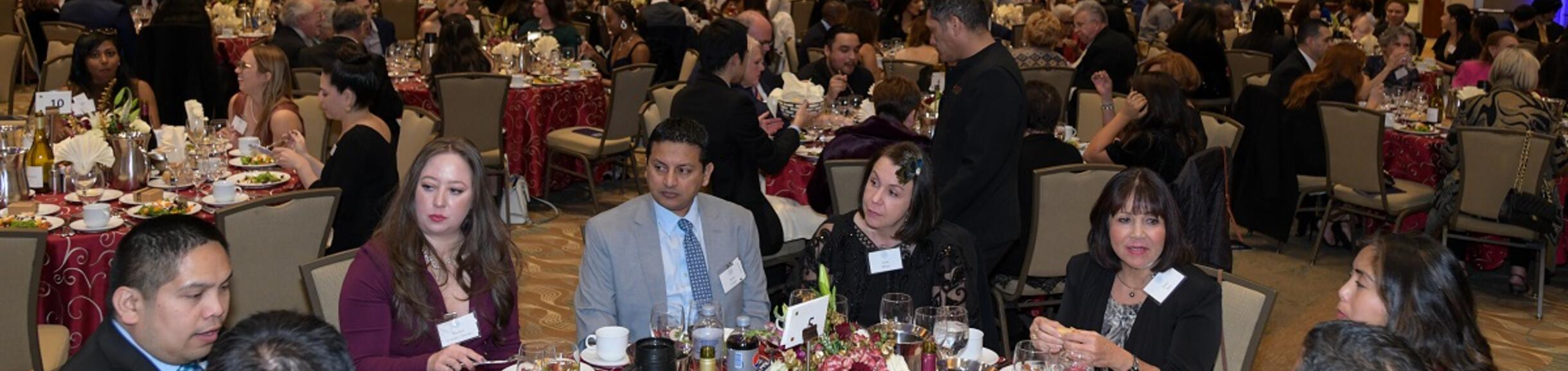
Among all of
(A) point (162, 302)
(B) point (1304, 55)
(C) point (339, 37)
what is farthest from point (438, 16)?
(A) point (162, 302)

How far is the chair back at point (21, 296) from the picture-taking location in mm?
3945

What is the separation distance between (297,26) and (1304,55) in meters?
5.70

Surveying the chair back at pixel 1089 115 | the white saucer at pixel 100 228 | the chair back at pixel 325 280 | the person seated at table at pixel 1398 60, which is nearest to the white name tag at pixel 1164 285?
the chair back at pixel 325 280

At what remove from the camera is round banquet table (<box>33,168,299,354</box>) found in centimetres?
445

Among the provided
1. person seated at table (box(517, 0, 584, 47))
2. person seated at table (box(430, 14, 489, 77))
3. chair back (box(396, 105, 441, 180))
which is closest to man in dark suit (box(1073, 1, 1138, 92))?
person seated at table (box(517, 0, 584, 47))

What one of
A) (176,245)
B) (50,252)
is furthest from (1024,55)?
(176,245)

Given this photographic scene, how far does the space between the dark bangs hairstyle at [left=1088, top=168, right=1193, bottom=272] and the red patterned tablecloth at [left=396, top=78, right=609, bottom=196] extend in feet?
15.8

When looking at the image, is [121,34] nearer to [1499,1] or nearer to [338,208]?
[338,208]

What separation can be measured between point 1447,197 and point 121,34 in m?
8.12

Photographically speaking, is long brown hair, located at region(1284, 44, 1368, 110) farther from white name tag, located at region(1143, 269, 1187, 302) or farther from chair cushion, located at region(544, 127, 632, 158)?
white name tag, located at region(1143, 269, 1187, 302)

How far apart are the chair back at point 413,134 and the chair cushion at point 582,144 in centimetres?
148

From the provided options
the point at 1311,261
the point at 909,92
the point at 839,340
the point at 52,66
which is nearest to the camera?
the point at 839,340

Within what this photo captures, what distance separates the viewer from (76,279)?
4.48 m

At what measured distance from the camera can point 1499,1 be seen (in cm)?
1791
